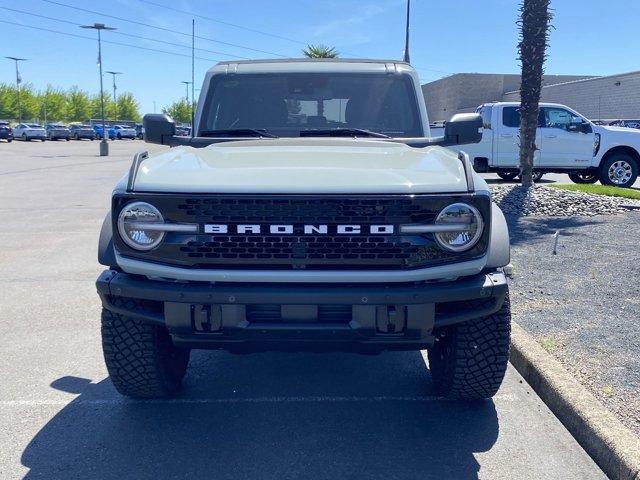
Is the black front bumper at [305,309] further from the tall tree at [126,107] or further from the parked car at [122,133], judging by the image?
the tall tree at [126,107]

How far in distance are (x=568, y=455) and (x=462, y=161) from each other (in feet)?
5.24

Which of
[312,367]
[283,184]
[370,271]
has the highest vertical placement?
[283,184]

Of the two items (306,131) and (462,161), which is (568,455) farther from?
(306,131)

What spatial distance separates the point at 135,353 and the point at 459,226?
6.05ft

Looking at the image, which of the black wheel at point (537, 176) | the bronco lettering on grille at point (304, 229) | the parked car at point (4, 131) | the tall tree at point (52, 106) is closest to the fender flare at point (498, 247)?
the bronco lettering on grille at point (304, 229)

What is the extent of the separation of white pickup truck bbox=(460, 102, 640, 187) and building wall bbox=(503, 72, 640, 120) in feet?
86.4

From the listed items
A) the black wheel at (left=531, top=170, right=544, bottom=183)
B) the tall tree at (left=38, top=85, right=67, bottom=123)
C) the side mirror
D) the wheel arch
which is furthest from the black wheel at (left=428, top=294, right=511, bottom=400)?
the tall tree at (left=38, top=85, right=67, bottom=123)

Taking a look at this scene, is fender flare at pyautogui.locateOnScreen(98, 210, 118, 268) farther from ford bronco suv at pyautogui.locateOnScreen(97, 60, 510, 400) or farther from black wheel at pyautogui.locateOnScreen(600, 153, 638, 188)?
black wheel at pyautogui.locateOnScreen(600, 153, 638, 188)

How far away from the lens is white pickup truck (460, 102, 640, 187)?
16062 mm

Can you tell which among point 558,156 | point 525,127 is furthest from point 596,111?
point 525,127

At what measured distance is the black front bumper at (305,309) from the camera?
3.07m

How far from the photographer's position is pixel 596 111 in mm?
44312

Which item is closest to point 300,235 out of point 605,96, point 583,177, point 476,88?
point 583,177

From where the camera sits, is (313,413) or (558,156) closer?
(313,413)
